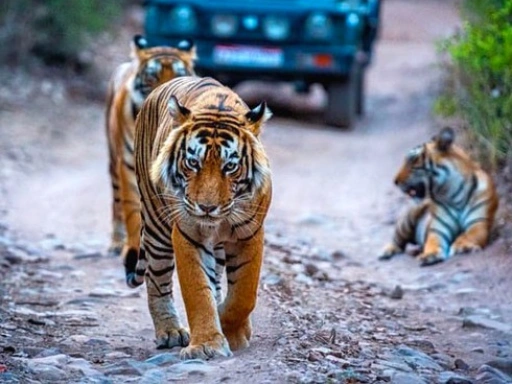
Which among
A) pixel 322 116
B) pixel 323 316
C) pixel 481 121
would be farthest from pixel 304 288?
pixel 322 116

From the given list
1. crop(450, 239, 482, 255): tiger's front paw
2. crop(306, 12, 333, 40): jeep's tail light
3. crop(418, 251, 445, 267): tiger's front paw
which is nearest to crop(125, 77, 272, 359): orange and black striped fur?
crop(418, 251, 445, 267): tiger's front paw

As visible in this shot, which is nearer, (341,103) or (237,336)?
(237,336)

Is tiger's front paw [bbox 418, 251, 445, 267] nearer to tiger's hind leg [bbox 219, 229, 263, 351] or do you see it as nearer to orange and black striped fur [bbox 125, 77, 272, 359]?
orange and black striped fur [bbox 125, 77, 272, 359]

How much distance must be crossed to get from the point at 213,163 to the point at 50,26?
12.3 meters

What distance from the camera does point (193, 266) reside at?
583 cm

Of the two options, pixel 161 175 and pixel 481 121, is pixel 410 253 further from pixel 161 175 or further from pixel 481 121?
pixel 161 175

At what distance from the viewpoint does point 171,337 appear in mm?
6344

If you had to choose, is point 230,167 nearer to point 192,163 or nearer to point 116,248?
point 192,163

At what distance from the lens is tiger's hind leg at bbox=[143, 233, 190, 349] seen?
6270 millimetres

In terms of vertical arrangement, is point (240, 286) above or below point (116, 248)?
above

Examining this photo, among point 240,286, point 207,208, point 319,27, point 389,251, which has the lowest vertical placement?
point 389,251

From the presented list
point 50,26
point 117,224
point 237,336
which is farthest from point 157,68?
point 50,26

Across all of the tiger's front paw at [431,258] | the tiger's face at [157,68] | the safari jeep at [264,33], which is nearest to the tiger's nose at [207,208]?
the tiger's face at [157,68]

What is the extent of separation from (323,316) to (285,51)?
8.58m
